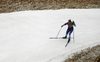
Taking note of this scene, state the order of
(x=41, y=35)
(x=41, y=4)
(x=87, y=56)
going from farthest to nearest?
1. (x=41, y=4)
2. (x=41, y=35)
3. (x=87, y=56)

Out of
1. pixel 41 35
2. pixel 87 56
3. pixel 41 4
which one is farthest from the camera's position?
pixel 41 4

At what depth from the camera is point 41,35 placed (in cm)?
1103

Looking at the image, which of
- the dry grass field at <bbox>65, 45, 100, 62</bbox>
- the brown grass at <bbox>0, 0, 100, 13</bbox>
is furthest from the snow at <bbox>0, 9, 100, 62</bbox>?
the brown grass at <bbox>0, 0, 100, 13</bbox>

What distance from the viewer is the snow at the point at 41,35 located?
8508 millimetres

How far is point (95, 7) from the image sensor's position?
2002 centimetres

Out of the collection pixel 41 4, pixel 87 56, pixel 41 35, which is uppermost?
pixel 41 4

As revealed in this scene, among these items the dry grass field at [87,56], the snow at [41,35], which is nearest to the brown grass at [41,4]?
the snow at [41,35]

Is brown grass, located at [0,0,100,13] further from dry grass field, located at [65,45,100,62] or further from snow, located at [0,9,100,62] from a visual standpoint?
dry grass field, located at [65,45,100,62]

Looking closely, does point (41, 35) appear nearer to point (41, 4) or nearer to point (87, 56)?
point (87, 56)

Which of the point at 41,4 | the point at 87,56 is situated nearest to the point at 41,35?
the point at 87,56

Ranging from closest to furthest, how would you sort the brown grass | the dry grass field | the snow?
1. the dry grass field
2. the snow
3. the brown grass

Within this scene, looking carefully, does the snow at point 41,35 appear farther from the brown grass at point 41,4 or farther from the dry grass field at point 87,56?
the brown grass at point 41,4

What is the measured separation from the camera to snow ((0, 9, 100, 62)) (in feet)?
27.9

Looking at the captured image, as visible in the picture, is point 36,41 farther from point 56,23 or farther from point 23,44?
point 56,23
